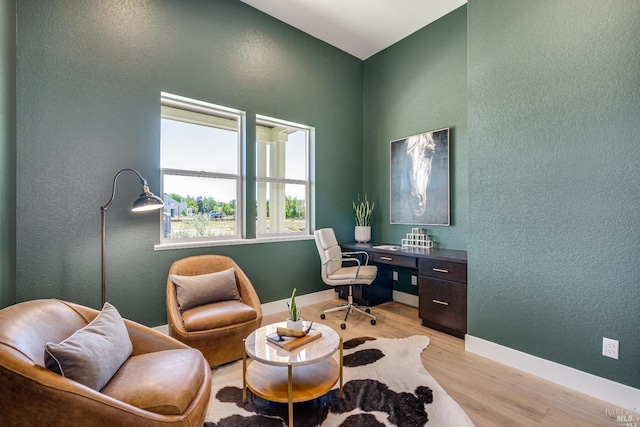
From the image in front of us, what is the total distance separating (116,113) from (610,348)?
4.31 meters

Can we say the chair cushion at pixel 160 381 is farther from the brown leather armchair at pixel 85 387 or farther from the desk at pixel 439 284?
the desk at pixel 439 284

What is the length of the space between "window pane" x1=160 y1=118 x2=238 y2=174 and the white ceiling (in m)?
1.62

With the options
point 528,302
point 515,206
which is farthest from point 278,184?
point 528,302

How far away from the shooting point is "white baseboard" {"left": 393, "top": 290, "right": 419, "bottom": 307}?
157 inches

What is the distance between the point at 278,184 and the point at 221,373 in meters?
2.37

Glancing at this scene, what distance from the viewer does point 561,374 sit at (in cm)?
218

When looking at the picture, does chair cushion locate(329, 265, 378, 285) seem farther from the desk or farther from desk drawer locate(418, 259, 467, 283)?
desk drawer locate(418, 259, 467, 283)

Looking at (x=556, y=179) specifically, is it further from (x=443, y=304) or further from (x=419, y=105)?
(x=419, y=105)

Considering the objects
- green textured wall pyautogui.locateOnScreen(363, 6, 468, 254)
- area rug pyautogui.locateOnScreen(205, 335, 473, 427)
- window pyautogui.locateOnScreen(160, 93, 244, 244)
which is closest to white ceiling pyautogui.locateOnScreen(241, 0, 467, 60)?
green textured wall pyautogui.locateOnScreen(363, 6, 468, 254)

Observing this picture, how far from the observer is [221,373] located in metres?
2.32

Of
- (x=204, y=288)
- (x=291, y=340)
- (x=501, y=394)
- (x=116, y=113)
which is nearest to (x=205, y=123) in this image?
(x=116, y=113)

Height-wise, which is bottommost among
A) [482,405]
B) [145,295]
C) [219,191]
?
[482,405]

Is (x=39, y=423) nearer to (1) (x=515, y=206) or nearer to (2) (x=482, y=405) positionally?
(2) (x=482, y=405)

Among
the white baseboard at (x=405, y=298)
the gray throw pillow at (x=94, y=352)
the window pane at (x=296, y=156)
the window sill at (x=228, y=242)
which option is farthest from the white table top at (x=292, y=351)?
the window pane at (x=296, y=156)
